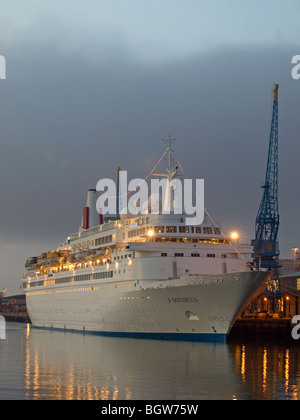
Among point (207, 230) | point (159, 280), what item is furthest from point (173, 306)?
point (207, 230)

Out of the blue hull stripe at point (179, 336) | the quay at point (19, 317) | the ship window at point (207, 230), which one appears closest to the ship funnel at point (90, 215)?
the blue hull stripe at point (179, 336)

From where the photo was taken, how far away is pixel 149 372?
37.4m

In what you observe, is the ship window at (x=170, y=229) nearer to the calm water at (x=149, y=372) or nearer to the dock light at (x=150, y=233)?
the dock light at (x=150, y=233)

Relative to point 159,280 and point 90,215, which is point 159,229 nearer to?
point 159,280

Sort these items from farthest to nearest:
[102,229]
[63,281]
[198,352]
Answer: [63,281], [102,229], [198,352]

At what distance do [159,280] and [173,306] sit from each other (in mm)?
4100

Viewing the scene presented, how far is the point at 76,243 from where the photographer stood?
85.5 meters

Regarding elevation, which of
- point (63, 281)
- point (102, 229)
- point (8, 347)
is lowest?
point (8, 347)

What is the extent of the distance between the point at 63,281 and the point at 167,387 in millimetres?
51840

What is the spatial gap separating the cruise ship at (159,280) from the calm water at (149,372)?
2522 mm

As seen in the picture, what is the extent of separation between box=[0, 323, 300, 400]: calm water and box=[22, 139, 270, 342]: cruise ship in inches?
99.3
